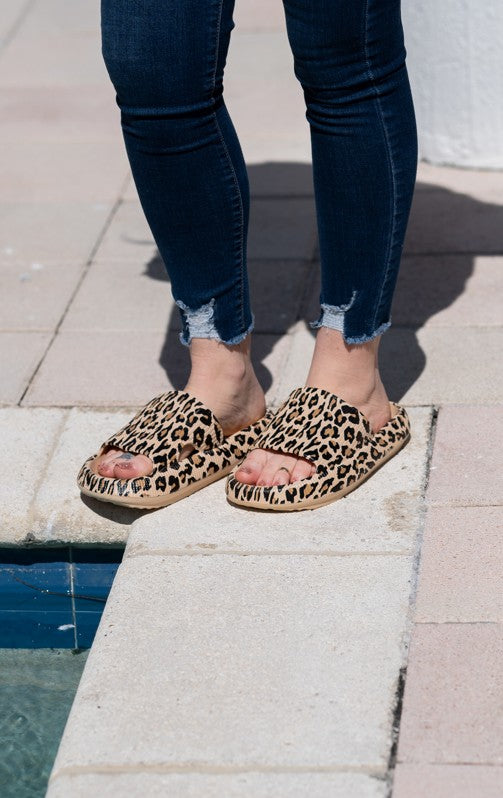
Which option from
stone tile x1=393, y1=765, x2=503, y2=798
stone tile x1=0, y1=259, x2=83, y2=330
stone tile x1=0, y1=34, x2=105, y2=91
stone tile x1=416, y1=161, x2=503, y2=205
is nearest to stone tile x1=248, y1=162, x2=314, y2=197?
stone tile x1=416, y1=161, x2=503, y2=205

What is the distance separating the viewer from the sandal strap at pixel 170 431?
2223mm

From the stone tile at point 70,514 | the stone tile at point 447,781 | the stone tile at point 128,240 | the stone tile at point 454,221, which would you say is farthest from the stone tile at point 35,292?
the stone tile at point 447,781

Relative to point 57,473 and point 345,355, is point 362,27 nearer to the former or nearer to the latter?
point 345,355

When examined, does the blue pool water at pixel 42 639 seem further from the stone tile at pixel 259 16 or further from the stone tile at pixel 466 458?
the stone tile at pixel 259 16

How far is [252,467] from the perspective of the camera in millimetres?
2193

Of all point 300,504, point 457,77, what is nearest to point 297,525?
point 300,504

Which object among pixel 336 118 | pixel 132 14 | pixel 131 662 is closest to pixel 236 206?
pixel 336 118

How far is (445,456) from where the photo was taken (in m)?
2.32

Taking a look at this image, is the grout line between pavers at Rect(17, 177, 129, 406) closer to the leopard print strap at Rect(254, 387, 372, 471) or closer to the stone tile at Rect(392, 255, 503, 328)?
the leopard print strap at Rect(254, 387, 372, 471)

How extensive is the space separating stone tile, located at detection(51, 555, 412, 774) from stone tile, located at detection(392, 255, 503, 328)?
3.30 feet

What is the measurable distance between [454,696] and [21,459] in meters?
1.09

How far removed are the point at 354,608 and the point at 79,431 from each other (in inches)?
32.9

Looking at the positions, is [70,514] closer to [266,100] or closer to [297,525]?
[297,525]

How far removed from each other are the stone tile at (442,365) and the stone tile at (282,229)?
58 centimetres
